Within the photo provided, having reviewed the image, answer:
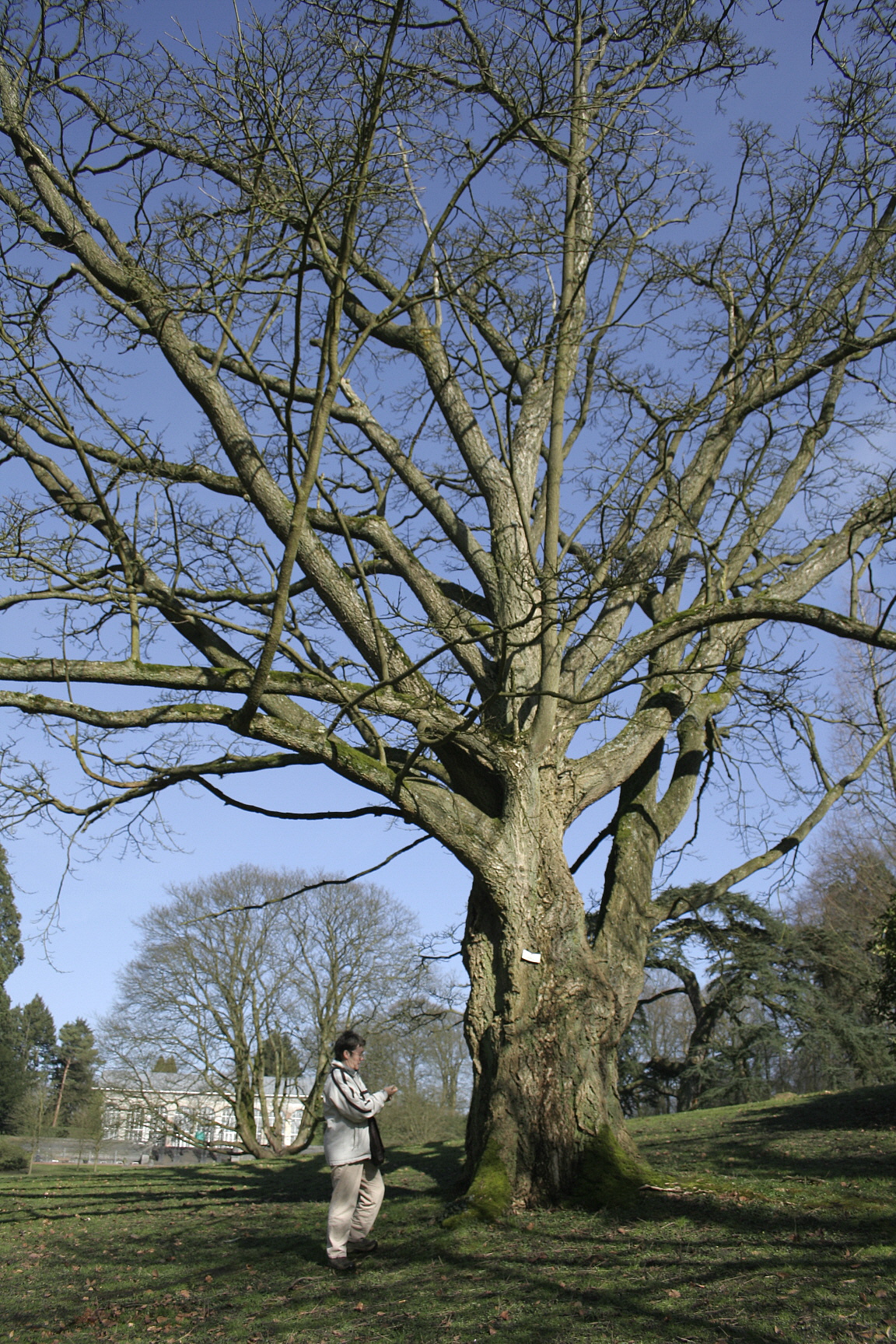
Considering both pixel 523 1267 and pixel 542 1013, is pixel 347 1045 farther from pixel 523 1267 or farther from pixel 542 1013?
pixel 523 1267

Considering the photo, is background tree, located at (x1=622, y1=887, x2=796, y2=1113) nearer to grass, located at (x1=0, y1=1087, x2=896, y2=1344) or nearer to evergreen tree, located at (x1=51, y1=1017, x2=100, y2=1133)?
grass, located at (x1=0, y1=1087, x2=896, y2=1344)

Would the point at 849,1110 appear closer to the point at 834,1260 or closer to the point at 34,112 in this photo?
the point at 834,1260

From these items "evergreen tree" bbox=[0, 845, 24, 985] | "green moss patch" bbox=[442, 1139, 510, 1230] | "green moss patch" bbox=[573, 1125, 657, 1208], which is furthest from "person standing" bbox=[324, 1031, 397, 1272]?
"evergreen tree" bbox=[0, 845, 24, 985]

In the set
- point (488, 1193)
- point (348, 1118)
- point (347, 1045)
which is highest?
point (347, 1045)

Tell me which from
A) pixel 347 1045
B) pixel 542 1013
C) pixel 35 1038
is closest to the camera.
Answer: pixel 347 1045

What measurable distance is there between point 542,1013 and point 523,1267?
6.37 ft

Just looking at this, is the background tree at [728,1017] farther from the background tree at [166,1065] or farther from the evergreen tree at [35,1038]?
the evergreen tree at [35,1038]

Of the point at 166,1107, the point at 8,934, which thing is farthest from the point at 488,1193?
the point at 8,934

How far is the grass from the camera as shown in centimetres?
359

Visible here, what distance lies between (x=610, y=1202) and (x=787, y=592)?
5376 millimetres

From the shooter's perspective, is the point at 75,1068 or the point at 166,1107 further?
the point at 75,1068

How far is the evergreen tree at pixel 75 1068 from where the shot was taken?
40000 mm

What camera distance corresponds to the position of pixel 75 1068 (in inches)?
1829

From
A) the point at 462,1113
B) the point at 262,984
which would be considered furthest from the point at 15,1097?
the point at 462,1113
